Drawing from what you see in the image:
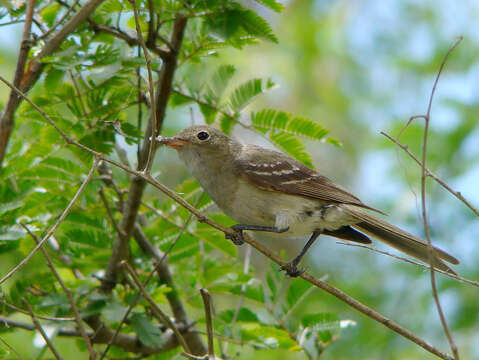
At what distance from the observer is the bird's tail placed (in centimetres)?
497

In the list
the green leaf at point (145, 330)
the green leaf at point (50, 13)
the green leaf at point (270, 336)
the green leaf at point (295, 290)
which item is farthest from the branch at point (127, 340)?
the green leaf at point (50, 13)

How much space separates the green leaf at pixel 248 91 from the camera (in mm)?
4645

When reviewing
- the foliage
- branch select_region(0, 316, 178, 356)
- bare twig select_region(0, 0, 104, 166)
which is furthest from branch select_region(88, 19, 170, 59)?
branch select_region(0, 316, 178, 356)

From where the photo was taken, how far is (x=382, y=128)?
8070mm

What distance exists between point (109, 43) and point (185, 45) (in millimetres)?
581

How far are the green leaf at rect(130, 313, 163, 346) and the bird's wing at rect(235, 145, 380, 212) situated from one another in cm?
154

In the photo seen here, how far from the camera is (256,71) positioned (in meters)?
11.0

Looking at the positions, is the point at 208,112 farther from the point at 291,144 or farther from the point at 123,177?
the point at 123,177

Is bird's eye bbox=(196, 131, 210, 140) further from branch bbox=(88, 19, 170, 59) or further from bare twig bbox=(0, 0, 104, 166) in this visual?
bare twig bbox=(0, 0, 104, 166)

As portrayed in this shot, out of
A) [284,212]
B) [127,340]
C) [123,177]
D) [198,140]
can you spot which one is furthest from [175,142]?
[127,340]

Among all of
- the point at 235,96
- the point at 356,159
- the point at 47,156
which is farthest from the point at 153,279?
the point at 356,159

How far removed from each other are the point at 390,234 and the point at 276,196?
109 centimetres

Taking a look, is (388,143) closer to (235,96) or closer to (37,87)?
(235,96)

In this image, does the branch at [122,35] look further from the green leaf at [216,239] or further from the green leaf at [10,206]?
the green leaf at [216,239]
